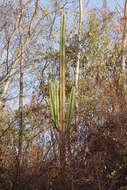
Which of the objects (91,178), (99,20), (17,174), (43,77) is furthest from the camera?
(99,20)

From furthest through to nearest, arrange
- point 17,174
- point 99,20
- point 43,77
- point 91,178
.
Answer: point 99,20, point 43,77, point 17,174, point 91,178

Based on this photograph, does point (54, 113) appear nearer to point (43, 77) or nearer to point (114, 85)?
point (114, 85)

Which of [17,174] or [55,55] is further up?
[55,55]

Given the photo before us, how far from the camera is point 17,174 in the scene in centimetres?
424

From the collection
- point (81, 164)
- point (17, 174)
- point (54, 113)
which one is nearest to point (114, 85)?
point (54, 113)

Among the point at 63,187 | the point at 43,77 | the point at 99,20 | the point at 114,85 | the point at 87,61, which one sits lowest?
the point at 63,187

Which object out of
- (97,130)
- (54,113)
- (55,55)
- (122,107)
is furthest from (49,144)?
(55,55)

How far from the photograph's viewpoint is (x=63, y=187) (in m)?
4.02

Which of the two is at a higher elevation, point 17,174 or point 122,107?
point 122,107

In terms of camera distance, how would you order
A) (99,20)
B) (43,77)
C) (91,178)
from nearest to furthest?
(91,178)
(43,77)
(99,20)

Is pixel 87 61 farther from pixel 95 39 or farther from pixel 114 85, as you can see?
pixel 114 85

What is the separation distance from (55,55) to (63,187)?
5.23 metres

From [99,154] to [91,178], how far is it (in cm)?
37

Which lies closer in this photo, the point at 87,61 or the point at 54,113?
the point at 54,113
